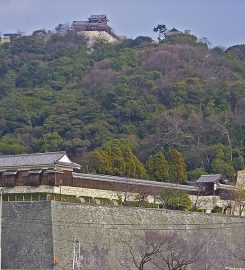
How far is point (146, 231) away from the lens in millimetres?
42812

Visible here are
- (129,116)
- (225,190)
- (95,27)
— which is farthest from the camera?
(95,27)

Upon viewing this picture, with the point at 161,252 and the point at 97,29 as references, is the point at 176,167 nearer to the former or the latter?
the point at 161,252

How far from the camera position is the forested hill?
59.8 m

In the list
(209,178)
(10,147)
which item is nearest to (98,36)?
(10,147)

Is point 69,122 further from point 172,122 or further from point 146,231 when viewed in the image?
point 146,231

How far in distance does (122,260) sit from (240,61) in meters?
50.0

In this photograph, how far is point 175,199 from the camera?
4762 cm

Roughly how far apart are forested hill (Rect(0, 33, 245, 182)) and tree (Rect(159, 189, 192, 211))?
4404mm

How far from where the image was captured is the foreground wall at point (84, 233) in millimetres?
38500

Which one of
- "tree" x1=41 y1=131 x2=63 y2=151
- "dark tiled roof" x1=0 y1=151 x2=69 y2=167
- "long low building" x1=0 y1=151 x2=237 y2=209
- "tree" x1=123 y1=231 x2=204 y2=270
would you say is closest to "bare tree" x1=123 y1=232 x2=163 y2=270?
"tree" x1=123 y1=231 x2=204 y2=270

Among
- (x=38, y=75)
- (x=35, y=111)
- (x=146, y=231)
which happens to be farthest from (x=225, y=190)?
(x=38, y=75)

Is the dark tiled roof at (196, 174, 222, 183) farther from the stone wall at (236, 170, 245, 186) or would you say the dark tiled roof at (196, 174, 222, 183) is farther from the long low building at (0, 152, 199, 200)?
the long low building at (0, 152, 199, 200)

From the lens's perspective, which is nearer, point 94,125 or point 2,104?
point 94,125

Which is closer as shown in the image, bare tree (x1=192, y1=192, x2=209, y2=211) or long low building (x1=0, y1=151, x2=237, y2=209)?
long low building (x1=0, y1=151, x2=237, y2=209)
